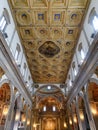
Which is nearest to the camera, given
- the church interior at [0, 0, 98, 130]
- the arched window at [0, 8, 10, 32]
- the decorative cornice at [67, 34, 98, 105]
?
the decorative cornice at [67, 34, 98, 105]

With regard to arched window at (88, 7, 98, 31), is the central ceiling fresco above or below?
above

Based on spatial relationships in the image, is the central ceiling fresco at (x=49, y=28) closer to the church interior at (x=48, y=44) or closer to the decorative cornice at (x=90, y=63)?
the church interior at (x=48, y=44)

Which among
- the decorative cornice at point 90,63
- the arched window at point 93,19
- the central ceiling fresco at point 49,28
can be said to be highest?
the central ceiling fresco at point 49,28

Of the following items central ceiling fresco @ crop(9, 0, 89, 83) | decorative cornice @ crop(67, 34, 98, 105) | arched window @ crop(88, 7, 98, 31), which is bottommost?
decorative cornice @ crop(67, 34, 98, 105)

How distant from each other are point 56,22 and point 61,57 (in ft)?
17.3

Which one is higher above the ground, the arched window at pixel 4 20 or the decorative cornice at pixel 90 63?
the arched window at pixel 4 20

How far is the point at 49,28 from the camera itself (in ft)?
37.8

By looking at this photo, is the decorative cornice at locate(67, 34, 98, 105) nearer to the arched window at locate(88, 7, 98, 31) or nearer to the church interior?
the church interior

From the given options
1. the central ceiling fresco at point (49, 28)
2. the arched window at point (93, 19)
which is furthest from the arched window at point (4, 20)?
the arched window at point (93, 19)

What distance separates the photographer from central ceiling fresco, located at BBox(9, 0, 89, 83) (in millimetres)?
9633

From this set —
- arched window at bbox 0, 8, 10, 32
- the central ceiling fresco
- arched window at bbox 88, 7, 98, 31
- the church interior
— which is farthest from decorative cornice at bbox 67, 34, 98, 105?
arched window at bbox 0, 8, 10, 32

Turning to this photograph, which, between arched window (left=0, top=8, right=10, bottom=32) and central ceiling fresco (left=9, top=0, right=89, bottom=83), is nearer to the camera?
arched window (left=0, top=8, right=10, bottom=32)

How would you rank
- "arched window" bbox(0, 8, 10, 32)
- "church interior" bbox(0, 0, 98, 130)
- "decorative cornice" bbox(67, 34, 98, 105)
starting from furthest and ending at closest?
"church interior" bbox(0, 0, 98, 130)
"arched window" bbox(0, 8, 10, 32)
"decorative cornice" bbox(67, 34, 98, 105)

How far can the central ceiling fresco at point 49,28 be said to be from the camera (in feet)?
31.6
